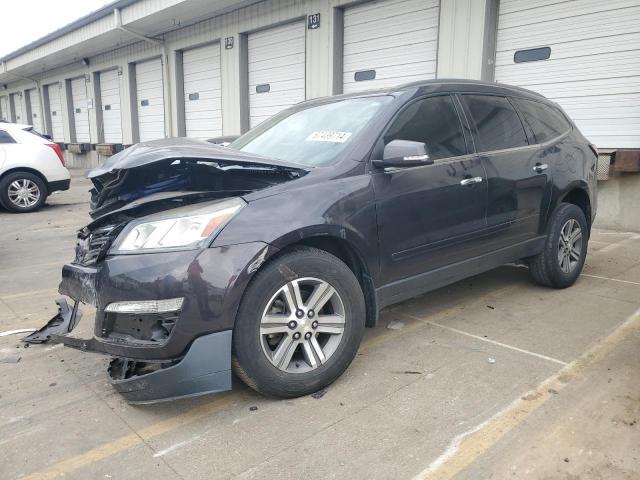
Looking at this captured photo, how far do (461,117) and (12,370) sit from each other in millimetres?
3505

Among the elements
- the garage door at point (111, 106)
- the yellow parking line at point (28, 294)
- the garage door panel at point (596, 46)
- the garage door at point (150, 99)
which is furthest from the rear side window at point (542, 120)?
the garage door at point (111, 106)

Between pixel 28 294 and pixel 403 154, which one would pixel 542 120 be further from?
pixel 28 294

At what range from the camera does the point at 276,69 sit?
12.9 m

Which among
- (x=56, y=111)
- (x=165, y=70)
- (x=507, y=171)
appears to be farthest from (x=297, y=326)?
(x=56, y=111)

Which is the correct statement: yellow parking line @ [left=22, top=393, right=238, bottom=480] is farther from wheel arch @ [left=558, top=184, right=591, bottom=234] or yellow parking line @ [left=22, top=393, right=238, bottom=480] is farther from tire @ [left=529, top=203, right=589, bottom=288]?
wheel arch @ [left=558, top=184, right=591, bottom=234]

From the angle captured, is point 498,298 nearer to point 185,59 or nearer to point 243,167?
point 243,167

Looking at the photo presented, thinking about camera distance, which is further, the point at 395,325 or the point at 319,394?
the point at 395,325

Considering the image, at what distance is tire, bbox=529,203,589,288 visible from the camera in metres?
4.55

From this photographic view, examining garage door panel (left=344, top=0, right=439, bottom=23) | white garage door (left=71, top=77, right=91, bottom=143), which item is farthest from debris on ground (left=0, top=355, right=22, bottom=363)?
white garage door (left=71, top=77, right=91, bottom=143)

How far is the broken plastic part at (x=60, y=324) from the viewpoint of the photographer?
312 cm

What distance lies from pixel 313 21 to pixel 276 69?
181 cm

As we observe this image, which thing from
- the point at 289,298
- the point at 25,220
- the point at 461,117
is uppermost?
the point at 461,117

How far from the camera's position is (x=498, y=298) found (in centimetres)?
459

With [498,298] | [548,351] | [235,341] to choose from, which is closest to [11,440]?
[235,341]
